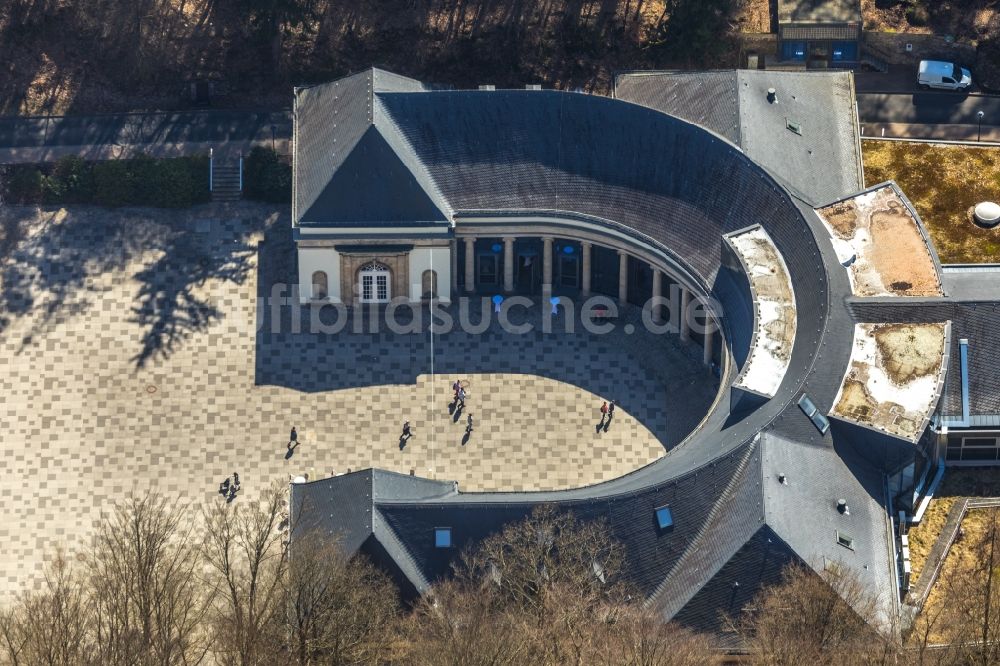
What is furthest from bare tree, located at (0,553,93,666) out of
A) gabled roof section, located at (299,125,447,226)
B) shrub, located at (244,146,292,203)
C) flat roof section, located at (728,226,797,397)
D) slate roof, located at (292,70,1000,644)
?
flat roof section, located at (728,226,797,397)

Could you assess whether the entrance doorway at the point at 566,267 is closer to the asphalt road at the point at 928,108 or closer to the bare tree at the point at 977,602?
the asphalt road at the point at 928,108

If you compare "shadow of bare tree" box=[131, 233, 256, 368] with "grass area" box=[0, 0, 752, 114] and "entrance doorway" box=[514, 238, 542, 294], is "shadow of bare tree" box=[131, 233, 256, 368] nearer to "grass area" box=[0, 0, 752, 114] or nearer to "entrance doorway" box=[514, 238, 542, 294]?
"grass area" box=[0, 0, 752, 114]

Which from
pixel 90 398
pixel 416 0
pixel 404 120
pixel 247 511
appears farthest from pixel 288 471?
pixel 416 0

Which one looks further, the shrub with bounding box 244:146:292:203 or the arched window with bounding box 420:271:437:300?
the shrub with bounding box 244:146:292:203

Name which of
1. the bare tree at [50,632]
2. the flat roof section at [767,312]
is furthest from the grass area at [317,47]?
the bare tree at [50,632]

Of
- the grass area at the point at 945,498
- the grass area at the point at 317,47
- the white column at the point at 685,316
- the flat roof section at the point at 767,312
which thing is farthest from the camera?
the grass area at the point at 317,47

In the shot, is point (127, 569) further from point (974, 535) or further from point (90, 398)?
point (974, 535)

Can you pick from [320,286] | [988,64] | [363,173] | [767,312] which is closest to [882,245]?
[767,312]

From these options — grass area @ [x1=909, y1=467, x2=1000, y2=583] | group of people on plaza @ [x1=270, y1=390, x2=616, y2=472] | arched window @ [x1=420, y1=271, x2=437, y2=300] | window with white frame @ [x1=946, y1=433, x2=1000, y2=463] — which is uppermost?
arched window @ [x1=420, y1=271, x2=437, y2=300]
